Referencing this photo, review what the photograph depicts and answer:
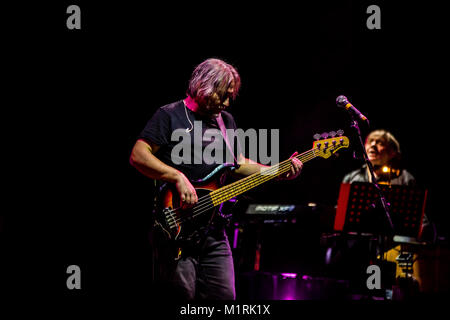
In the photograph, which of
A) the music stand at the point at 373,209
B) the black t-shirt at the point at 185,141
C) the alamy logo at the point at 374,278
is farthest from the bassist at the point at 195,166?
the alamy logo at the point at 374,278

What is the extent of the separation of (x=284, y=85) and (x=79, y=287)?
12.3 ft

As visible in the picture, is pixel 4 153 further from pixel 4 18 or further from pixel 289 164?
pixel 289 164

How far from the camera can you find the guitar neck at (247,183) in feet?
9.10

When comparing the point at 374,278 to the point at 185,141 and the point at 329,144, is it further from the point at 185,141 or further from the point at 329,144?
the point at 185,141

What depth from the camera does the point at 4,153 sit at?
4.66m

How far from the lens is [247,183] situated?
118 inches

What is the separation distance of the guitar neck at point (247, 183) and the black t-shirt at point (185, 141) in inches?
6.9

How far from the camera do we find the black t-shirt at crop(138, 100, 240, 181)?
282cm

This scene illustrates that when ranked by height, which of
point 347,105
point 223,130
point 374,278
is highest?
point 347,105

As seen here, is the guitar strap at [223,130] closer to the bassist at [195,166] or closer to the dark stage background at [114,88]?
the bassist at [195,166]

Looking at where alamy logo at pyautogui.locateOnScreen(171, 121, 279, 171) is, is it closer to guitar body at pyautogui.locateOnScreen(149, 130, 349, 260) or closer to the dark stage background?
guitar body at pyautogui.locateOnScreen(149, 130, 349, 260)

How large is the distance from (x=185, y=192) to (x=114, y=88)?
8.76 feet

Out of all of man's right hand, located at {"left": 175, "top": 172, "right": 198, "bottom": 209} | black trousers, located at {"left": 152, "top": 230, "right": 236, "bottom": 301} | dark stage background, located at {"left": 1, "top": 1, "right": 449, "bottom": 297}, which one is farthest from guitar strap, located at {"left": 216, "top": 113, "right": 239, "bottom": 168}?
dark stage background, located at {"left": 1, "top": 1, "right": 449, "bottom": 297}

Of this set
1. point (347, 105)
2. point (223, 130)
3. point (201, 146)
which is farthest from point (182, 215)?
point (347, 105)
